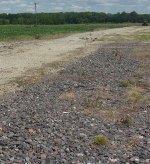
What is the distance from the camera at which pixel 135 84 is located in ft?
72.2

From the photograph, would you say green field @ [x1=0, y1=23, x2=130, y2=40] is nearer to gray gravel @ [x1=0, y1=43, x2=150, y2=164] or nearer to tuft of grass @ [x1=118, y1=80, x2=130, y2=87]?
tuft of grass @ [x1=118, y1=80, x2=130, y2=87]

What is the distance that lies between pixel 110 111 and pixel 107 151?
459cm

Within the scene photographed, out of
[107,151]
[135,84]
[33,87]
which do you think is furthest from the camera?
[135,84]

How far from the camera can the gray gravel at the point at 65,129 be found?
35.0 feet

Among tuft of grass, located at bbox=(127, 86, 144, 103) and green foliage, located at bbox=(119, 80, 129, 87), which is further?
green foliage, located at bbox=(119, 80, 129, 87)

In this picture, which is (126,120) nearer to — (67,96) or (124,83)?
(67,96)

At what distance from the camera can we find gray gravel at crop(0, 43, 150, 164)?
10.7 metres

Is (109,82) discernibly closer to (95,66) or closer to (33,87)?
(33,87)

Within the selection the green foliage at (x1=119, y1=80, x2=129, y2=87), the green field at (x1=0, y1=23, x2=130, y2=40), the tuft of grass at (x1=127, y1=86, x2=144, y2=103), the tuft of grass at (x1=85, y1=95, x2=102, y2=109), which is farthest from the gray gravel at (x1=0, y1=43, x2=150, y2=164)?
the green field at (x1=0, y1=23, x2=130, y2=40)

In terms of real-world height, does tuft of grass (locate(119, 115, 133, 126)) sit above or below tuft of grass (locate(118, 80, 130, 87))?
above

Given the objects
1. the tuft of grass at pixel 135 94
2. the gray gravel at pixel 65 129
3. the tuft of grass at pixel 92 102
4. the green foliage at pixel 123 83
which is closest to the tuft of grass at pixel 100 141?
the gray gravel at pixel 65 129

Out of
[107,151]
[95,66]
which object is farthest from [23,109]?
[95,66]

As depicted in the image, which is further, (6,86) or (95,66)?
(95,66)

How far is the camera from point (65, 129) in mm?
12766
